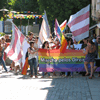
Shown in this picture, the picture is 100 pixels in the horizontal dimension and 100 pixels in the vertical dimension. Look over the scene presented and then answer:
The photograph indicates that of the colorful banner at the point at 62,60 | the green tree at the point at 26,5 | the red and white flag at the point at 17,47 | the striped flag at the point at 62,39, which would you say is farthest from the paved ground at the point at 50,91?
the green tree at the point at 26,5

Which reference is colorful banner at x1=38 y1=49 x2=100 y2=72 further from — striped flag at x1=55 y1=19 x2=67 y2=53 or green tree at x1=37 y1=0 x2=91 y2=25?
green tree at x1=37 y1=0 x2=91 y2=25

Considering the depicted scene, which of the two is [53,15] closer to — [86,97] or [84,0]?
[84,0]

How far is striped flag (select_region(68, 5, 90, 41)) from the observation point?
38.6ft

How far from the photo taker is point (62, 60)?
1234 centimetres

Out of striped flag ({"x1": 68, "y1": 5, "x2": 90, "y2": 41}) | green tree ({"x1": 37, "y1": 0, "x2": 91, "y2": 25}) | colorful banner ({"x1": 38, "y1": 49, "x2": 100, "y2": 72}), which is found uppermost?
green tree ({"x1": 37, "y1": 0, "x2": 91, "y2": 25})

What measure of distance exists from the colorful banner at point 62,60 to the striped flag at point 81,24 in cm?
84

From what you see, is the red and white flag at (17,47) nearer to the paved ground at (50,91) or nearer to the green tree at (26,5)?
the paved ground at (50,91)

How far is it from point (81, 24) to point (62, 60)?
1.75 m

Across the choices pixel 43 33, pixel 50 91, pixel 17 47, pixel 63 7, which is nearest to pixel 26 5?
pixel 63 7

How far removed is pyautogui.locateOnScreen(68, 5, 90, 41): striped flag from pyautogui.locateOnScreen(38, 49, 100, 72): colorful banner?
84cm

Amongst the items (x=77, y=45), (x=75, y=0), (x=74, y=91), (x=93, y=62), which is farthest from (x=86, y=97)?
(x=75, y=0)

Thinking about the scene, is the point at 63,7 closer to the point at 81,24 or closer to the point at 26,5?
the point at 26,5

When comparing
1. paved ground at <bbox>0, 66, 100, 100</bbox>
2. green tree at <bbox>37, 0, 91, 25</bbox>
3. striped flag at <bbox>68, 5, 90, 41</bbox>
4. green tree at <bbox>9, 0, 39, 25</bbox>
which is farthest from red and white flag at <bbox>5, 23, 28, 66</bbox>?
green tree at <bbox>9, 0, 39, 25</bbox>

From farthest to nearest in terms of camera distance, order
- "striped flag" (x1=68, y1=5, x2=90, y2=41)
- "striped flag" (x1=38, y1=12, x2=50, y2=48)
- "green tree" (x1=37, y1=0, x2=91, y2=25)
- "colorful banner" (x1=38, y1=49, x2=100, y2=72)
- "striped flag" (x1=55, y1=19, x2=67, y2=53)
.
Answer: "green tree" (x1=37, y1=0, x2=91, y2=25) < "colorful banner" (x1=38, y1=49, x2=100, y2=72) < "striped flag" (x1=55, y1=19, x2=67, y2=53) < "striped flag" (x1=38, y1=12, x2=50, y2=48) < "striped flag" (x1=68, y1=5, x2=90, y2=41)
